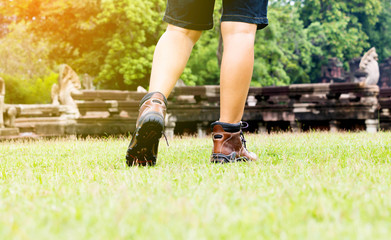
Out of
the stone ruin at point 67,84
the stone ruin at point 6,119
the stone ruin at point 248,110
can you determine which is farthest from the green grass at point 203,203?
the stone ruin at point 67,84

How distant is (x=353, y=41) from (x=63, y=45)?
22.0 meters

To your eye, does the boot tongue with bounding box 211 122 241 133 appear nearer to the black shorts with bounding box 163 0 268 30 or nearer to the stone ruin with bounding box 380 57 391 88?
the black shorts with bounding box 163 0 268 30

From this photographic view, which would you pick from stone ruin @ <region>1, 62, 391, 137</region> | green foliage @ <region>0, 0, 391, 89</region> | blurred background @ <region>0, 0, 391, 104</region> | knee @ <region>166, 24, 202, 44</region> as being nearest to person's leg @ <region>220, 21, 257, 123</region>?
knee @ <region>166, 24, 202, 44</region>

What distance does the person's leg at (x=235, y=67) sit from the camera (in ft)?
10.4

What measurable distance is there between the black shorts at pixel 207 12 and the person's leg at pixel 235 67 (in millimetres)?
59

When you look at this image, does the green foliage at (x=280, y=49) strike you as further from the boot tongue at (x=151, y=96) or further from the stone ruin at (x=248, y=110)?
the boot tongue at (x=151, y=96)

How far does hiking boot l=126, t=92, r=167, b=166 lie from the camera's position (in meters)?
2.80

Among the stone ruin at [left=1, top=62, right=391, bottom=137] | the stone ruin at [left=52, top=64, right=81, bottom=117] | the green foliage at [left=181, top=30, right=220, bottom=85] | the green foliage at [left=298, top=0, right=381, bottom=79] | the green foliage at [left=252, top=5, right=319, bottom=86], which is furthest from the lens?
the green foliage at [left=298, top=0, right=381, bottom=79]

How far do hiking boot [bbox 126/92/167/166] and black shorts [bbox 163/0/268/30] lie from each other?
24.6 inches

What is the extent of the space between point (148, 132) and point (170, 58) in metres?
0.65

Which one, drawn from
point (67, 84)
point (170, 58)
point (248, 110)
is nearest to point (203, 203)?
point (170, 58)

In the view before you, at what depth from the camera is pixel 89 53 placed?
2292cm

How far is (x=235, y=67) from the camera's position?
3170 millimetres

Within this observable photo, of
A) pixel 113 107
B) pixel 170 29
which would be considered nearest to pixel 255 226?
pixel 170 29
